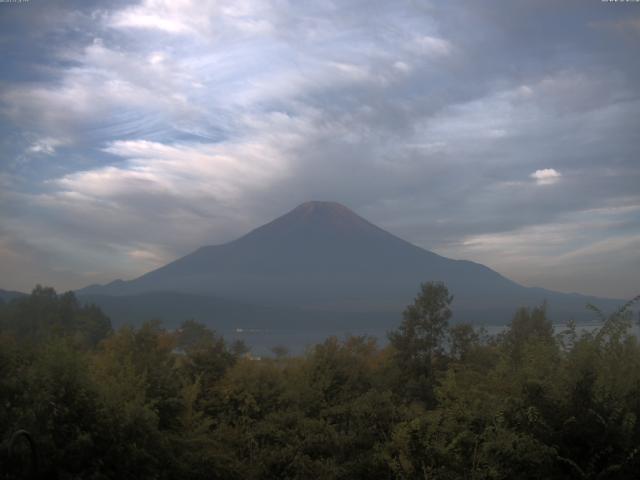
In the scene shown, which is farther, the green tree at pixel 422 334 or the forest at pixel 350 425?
the green tree at pixel 422 334

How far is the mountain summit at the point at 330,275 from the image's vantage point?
137 m

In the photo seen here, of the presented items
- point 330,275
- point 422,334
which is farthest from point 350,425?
point 330,275

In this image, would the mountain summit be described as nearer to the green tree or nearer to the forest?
the green tree

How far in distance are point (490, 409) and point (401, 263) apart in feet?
526

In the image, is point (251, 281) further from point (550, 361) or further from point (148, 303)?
point (550, 361)

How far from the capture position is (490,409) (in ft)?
26.6

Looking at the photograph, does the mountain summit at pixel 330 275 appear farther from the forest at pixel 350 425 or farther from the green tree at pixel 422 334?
the forest at pixel 350 425

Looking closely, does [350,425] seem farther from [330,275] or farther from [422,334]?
[330,275]

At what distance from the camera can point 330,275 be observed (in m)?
163

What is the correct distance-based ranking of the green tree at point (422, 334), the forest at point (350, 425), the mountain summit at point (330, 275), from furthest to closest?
1. the mountain summit at point (330, 275)
2. the green tree at point (422, 334)
3. the forest at point (350, 425)

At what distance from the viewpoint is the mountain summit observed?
136750 millimetres

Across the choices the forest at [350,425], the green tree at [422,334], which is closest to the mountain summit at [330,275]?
the green tree at [422,334]

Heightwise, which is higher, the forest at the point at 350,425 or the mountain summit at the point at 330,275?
the mountain summit at the point at 330,275

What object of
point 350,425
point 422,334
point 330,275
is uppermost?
point 330,275
